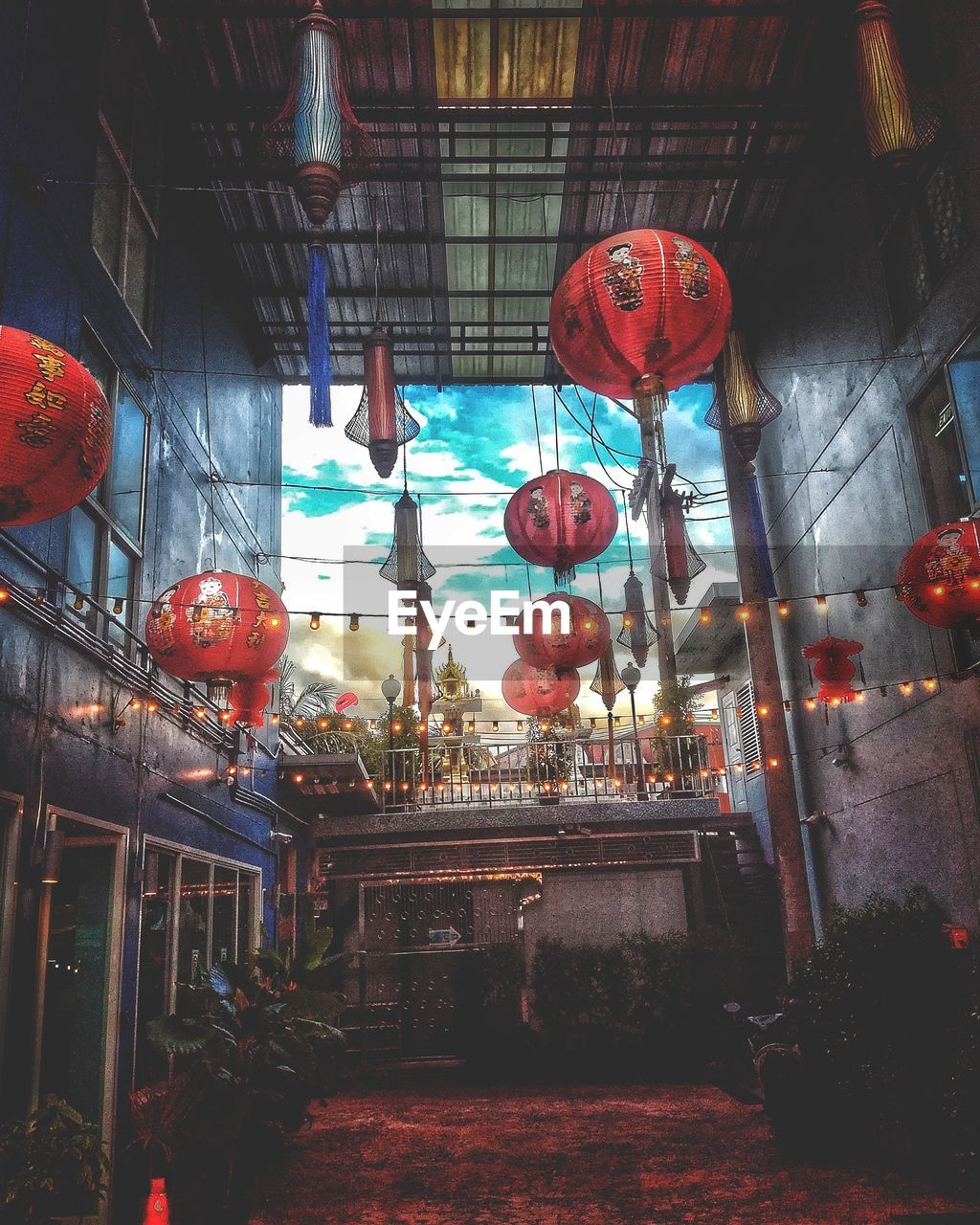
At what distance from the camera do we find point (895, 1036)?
22.0ft

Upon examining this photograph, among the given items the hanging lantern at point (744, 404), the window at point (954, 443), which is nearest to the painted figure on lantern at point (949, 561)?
the hanging lantern at point (744, 404)

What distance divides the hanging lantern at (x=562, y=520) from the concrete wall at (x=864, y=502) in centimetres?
371

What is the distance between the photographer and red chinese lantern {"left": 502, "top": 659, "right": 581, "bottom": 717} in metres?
8.41

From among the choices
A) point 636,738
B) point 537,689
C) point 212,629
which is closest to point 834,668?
point 537,689

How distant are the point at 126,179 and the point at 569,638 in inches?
211

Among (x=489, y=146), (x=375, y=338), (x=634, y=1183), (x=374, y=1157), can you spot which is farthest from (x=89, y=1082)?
(x=489, y=146)

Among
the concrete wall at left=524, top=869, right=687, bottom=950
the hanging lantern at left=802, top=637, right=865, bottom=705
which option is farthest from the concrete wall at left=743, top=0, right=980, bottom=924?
the concrete wall at left=524, top=869, right=687, bottom=950

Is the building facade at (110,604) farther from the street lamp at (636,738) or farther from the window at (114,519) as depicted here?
the street lamp at (636,738)

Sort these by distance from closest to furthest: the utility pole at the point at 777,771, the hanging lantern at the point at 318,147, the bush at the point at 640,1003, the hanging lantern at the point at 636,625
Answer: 1. the hanging lantern at the point at 318,147
2. the hanging lantern at the point at 636,625
3. the utility pole at the point at 777,771
4. the bush at the point at 640,1003

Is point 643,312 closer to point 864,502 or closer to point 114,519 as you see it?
point 114,519

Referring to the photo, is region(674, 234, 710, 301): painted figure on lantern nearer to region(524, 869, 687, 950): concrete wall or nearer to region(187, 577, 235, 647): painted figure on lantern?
region(187, 577, 235, 647): painted figure on lantern

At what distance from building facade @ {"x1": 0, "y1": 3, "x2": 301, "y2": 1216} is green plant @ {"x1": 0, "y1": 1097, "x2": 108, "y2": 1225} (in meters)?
0.84

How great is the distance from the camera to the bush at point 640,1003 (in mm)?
11789

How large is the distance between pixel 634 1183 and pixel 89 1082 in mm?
3990
